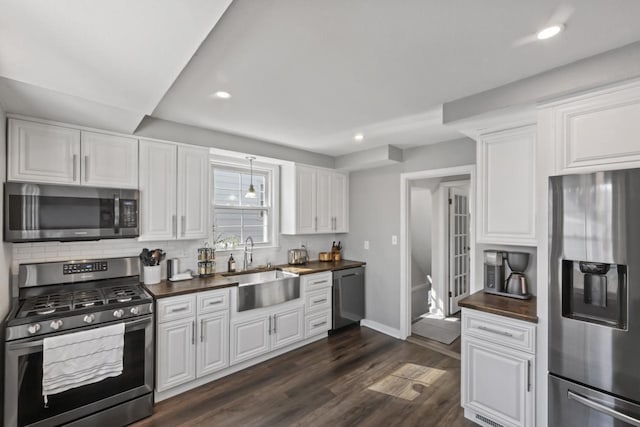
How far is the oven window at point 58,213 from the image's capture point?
2.15 metres

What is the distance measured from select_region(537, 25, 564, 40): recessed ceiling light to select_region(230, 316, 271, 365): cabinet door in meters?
3.17

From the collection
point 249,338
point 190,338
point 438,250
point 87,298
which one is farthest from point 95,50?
point 438,250

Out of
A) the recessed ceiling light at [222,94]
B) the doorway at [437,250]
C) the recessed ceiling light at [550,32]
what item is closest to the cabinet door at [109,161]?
the recessed ceiling light at [222,94]

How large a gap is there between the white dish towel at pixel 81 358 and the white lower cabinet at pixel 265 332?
3.36 feet

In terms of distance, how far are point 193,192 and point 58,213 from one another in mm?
1061

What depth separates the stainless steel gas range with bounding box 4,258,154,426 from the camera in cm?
183

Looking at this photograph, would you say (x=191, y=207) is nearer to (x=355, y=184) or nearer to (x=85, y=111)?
(x=85, y=111)

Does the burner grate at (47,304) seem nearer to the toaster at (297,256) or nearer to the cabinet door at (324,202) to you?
the toaster at (297,256)

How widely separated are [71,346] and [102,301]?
1.10 ft

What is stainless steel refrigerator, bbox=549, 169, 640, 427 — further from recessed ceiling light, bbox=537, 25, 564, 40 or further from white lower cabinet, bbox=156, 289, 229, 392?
white lower cabinet, bbox=156, 289, 229, 392

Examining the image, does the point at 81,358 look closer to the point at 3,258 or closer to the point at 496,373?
the point at 3,258

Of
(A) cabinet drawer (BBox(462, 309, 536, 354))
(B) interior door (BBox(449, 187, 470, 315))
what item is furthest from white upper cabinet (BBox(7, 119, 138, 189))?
(B) interior door (BBox(449, 187, 470, 315))

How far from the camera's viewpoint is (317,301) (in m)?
3.72

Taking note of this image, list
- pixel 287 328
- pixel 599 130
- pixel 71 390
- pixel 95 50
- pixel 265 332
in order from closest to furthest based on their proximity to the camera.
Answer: pixel 95 50
pixel 599 130
pixel 71 390
pixel 265 332
pixel 287 328
